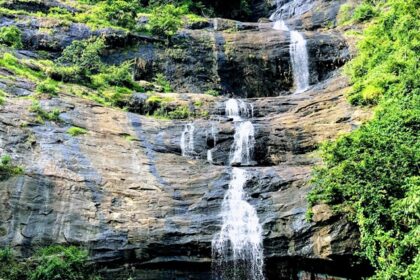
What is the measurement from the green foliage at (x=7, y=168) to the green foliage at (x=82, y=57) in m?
8.79

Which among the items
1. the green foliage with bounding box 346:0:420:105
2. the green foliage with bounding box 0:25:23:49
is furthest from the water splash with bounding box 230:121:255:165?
the green foliage with bounding box 0:25:23:49

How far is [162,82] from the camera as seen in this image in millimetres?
25047

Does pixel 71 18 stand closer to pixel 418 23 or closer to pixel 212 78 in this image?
pixel 212 78

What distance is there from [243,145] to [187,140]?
7.19 feet

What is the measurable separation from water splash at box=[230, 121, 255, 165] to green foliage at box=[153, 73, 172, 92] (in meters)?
7.02

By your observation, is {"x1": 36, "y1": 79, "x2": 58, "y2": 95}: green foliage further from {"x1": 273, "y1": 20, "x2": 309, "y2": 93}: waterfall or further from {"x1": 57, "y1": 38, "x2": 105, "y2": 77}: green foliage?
{"x1": 273, "y1": 20, "x2": 309, "y2": 93}: waterfall

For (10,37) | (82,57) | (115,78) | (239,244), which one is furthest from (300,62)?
(10,37)

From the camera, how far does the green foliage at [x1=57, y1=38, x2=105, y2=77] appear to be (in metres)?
22.8

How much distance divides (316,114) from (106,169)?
8.95 metres

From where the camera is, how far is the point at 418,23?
19.3 meters

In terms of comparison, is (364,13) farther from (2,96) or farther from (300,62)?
(2,96)

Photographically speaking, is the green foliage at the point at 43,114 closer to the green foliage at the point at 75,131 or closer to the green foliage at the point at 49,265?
the green foliage at the point at 75,131

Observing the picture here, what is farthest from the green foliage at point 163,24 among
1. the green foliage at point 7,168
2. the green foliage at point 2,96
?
the green foliage at point 7,168

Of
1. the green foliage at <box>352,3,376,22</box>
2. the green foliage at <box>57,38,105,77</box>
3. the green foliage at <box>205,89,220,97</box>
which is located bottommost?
the green foliage at <box>205,89,220,97</box>
